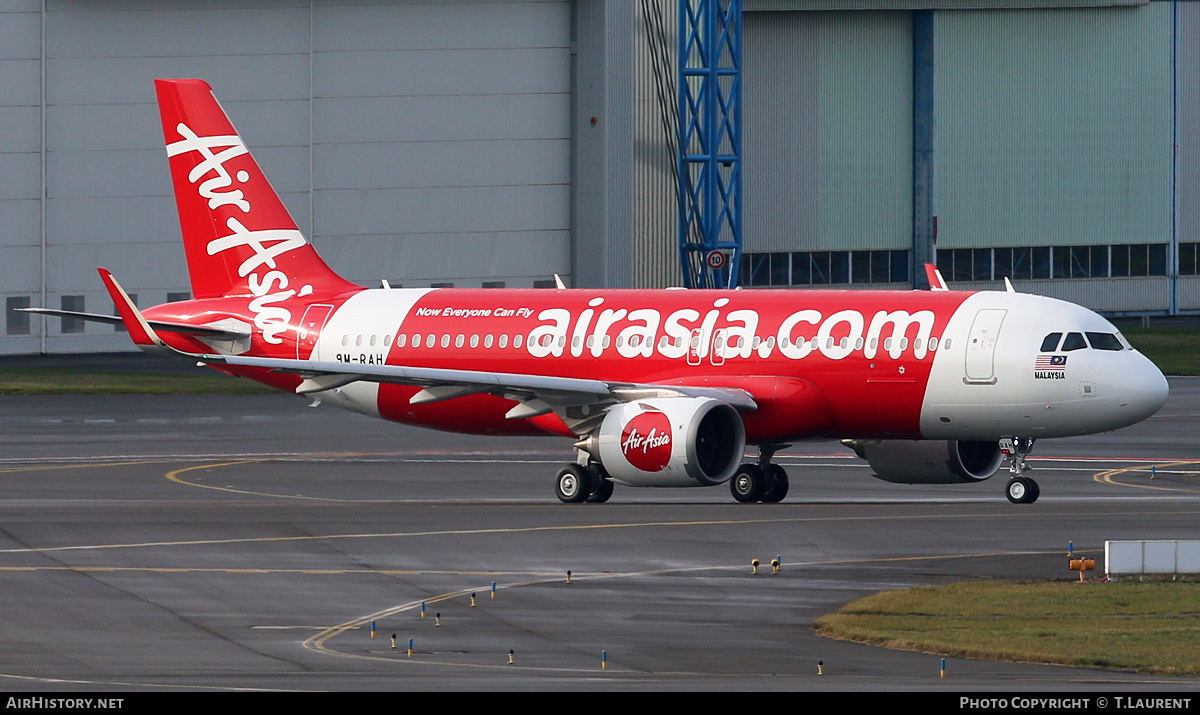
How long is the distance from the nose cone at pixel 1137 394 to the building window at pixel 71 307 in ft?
161

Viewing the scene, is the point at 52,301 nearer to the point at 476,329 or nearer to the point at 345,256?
the point at 345,256

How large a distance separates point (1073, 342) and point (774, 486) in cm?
702

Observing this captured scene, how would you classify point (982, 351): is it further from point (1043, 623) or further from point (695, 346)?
point (1043, 623)

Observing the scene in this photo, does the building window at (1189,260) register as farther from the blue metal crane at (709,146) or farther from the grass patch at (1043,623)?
the grass patch at (1043,623)

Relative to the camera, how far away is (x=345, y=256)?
7988cm

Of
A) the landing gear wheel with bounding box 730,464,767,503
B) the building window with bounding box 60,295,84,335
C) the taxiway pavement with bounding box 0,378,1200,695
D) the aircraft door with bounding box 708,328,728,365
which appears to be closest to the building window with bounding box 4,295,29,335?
the building window with bounding box 60,295,84,335

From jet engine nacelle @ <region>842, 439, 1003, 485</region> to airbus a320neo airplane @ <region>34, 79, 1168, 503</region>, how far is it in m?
0.05

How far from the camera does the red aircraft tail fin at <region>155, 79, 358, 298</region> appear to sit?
4762cm

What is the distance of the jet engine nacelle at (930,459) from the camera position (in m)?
41.3

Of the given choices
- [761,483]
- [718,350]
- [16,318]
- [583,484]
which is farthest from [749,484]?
[16,318]

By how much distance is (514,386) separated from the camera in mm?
39969

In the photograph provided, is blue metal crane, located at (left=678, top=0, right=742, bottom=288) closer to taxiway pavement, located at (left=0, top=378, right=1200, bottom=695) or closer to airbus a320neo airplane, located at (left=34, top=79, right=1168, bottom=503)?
taxiway pavement, located at (left=0, top=378, right=1200, bottom=695)

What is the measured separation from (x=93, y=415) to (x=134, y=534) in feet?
92.1

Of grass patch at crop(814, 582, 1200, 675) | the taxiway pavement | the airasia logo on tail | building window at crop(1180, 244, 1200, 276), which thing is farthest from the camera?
building window at crop(1180, 244, 1200, 276)
